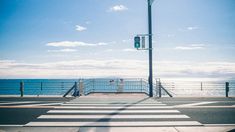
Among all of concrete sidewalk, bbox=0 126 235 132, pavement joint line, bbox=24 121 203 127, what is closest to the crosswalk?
pavement joint line, bbox=24 121 203 127

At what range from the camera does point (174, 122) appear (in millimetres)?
8664

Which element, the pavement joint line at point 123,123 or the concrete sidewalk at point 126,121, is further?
the pavement joint line at point 123,123

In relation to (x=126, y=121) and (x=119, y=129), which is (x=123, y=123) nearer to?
(x=126, y=121)

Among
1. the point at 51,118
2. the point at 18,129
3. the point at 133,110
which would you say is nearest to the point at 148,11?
the point at 133,110

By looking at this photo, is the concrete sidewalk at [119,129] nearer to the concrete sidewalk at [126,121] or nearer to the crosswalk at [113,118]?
the concrete sidewalk at [126,121]

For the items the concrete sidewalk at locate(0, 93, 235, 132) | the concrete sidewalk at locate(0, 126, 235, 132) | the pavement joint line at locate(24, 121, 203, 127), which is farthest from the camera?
the pavement joint line at locate(24, 121, 203, 127)

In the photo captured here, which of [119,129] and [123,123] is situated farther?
[123,123]

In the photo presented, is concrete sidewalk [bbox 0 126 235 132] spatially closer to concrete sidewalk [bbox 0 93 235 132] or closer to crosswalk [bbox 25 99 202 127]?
concrete sidewalk [bbox 0 93 235 132]

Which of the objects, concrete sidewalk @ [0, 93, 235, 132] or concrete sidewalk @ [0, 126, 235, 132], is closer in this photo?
concrete sidewalk @ [0, 126, 235, 132]

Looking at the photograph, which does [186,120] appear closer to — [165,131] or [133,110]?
[165,131]

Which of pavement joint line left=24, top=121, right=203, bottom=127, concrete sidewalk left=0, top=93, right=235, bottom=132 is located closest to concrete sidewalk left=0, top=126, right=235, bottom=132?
concrete sidewalk left=0, top=93, right=235, bottom=132

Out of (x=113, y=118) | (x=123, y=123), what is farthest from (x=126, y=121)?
(x=113, y=118)

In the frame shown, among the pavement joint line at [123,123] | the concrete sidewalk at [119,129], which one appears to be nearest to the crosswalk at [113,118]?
the pavement joint line at [123,123]

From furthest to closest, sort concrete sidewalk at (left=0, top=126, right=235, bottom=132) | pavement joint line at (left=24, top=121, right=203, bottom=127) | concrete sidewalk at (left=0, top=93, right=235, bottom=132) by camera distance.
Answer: pavement joint line at (left=24, top=121, right=203, bottom=127), concrete sidewalk at (left=0, top=93, right=235, bottom=132), concrete sidewalk at (left=0, top=126, right=235, bottom=132)
